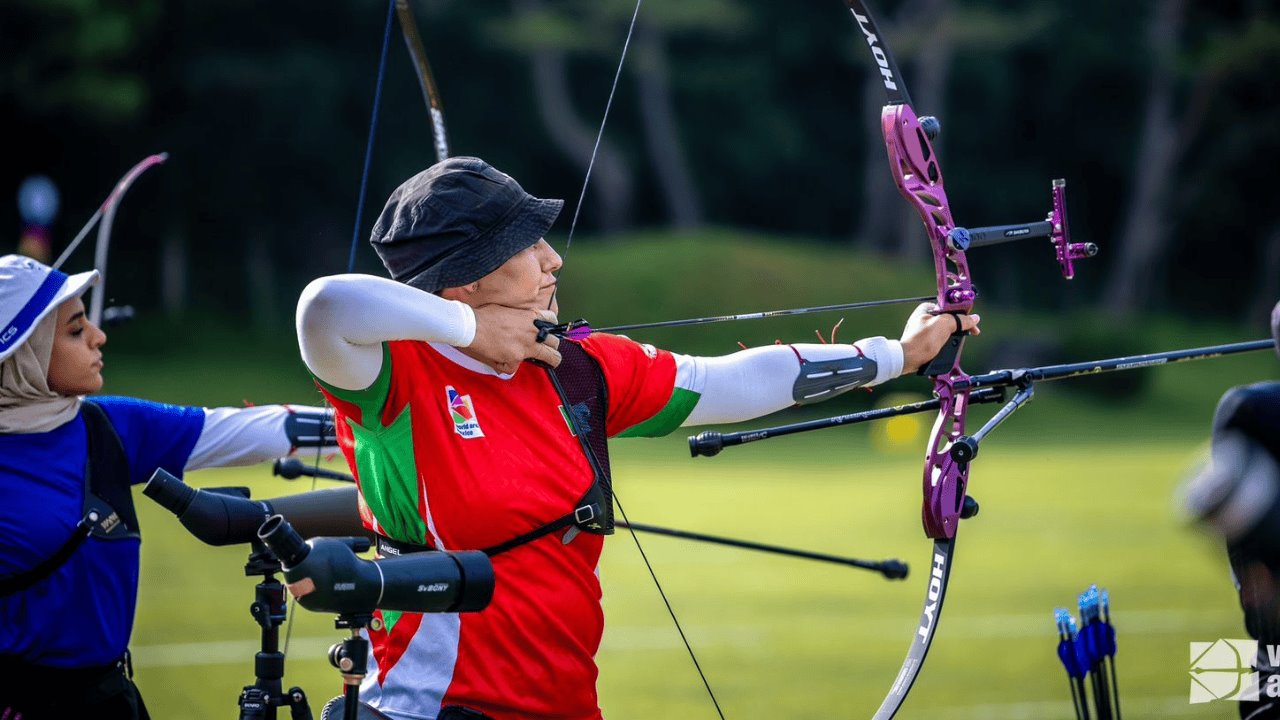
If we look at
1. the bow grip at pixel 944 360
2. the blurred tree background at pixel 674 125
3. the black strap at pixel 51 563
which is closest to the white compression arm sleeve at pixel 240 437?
the black strap at pixel 51 563

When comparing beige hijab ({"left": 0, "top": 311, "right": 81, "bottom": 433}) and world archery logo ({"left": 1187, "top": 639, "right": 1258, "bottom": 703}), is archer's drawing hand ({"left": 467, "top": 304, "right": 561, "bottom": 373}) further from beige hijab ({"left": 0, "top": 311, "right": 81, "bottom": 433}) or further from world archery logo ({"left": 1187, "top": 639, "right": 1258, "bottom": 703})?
world archery logo ({"left": 1187, "top": 639, "right": 1258, "bottom": 703})

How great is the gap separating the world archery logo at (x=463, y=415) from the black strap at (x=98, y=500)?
859 millimetres

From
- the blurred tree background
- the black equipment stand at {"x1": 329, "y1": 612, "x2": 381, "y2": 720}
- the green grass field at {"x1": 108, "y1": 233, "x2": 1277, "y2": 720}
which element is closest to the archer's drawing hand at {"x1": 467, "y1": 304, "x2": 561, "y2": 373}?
the black equipment stand at {"x1": 329, "y1": 612, "x2": 381, "y2": 720}

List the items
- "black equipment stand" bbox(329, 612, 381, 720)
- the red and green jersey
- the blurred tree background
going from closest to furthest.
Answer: "black equipment stand" bbox(329, 612, 381, 720) < the red and green jersey < the blurred tree background

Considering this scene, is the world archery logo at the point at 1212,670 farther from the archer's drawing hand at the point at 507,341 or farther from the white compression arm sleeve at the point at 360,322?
the white compression arm sleeve at the point at 360,322

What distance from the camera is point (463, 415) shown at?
2578 mm

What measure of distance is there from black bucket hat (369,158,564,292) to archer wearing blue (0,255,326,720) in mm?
712

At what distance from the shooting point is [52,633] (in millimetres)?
2992

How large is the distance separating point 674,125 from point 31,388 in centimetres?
2548

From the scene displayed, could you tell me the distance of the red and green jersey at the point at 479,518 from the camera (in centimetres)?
252

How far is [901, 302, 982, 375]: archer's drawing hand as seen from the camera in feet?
9.80

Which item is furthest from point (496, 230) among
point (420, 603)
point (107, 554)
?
point (107, 554)

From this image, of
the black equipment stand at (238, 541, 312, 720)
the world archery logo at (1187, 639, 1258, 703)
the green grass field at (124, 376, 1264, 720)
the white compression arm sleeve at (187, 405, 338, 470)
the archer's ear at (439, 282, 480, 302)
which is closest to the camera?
the archer's ear at (439, 282, 480, 302)

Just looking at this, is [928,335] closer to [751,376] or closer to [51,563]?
[751,376]
